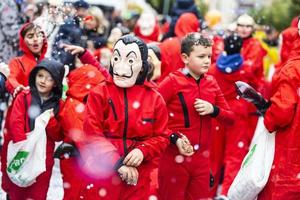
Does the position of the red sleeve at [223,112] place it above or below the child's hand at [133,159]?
above

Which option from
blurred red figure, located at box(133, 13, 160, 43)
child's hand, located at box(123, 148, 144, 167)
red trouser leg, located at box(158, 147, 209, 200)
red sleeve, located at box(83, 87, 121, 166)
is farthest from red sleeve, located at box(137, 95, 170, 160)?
blurred red figure, located at box(133, 13, 160, 43)

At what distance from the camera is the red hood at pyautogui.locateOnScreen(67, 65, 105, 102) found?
21.7 ft

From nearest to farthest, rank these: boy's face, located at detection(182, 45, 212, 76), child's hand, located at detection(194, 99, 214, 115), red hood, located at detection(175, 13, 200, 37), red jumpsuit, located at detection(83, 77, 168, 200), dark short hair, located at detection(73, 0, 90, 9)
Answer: red jumpsuit, located at detection(83, 77, 168, 200) < child's hand, located at detection(194, 99, 214, 115) < boy's face, located at detection(182, 45, 212, 76) < dark short hair, located at detection(73, 0, 90, 9) < red hood, located at detection(175, 13, 200, 37)

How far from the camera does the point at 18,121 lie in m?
5.86

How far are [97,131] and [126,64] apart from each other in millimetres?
537

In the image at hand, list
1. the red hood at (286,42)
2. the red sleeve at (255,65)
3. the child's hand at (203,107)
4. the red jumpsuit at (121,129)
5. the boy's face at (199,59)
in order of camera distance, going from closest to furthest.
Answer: the red jumpsuit at (121,129), the child's hand at (203,107), the boy's face at (199,59), the red sleeve at (255,65), the red hood at (286,42)

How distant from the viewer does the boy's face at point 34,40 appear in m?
6.97

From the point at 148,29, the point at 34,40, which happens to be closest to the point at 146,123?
the point at 34,40

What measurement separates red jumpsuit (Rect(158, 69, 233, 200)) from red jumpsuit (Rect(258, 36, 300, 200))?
73 cm

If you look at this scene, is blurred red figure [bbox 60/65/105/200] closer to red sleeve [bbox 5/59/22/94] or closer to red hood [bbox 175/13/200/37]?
red sleeve [bbox 5/59/22/94]

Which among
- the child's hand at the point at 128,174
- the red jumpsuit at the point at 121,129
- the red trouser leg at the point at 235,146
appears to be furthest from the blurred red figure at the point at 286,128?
the red trouser leg at the point at 235,146

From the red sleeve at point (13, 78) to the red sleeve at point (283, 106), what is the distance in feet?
8.08

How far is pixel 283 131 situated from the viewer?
5.37 metres

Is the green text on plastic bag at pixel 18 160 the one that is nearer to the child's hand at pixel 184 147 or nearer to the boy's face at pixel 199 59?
the child's hand at pixel 184 147
